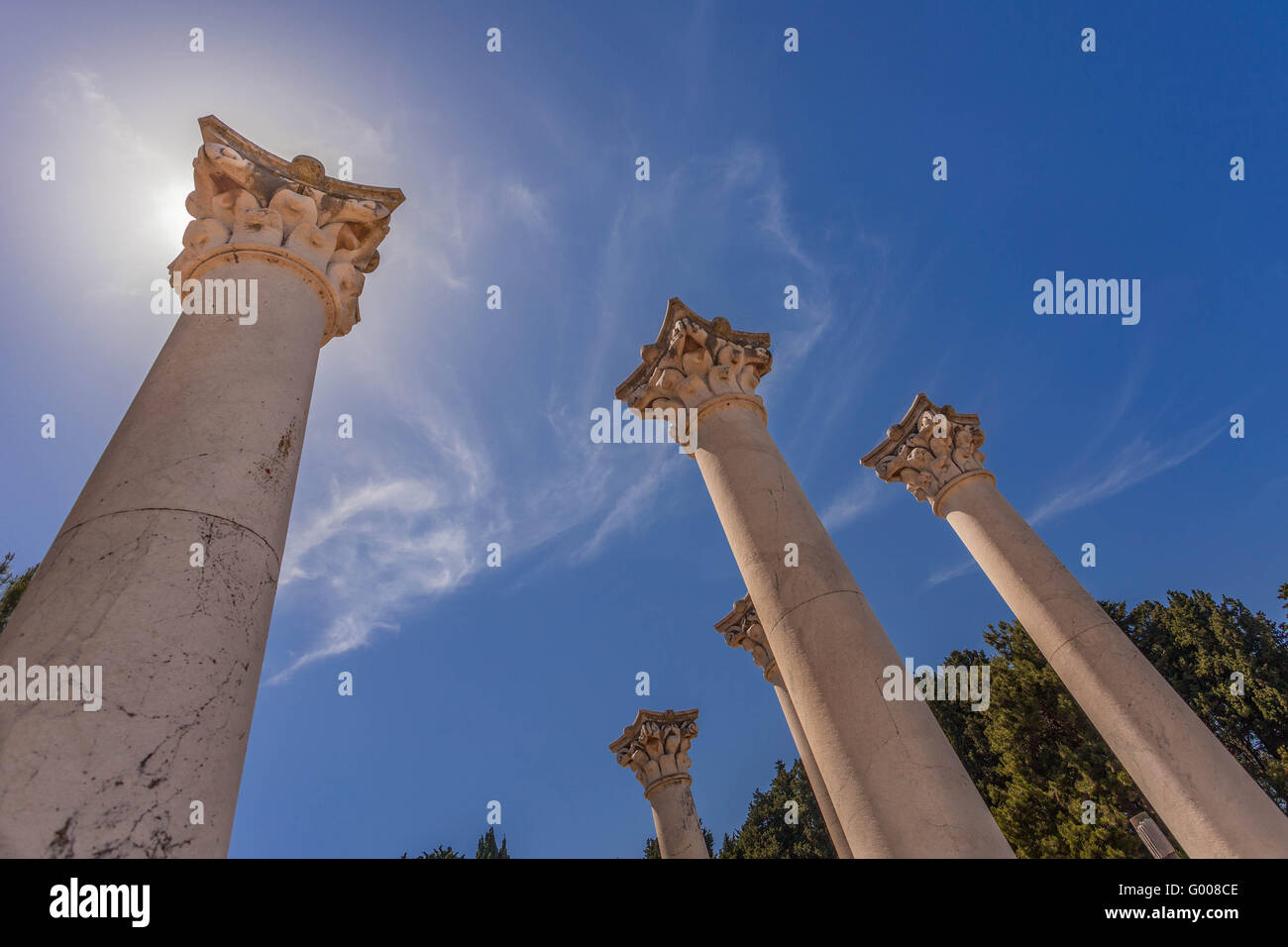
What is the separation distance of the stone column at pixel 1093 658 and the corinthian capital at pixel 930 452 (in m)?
0.04

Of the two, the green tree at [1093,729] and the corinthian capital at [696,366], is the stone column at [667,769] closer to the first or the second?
the corinthian capital at [696,366]

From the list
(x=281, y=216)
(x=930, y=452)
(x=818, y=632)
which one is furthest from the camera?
(x=930, y=452)

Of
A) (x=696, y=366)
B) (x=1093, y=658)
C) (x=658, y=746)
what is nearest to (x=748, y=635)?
(x=658, y=746)

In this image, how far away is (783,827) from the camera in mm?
90875

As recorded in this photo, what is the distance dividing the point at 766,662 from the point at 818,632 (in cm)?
2012

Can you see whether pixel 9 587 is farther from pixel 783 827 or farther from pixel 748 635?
pixel 783 827

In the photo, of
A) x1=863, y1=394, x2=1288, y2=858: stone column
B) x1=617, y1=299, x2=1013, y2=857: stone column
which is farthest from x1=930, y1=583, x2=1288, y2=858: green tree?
x1=617, y1=299, x2=1013, y2=857: stone column

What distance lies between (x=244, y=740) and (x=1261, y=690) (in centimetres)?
7765

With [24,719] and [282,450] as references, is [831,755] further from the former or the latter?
[24,719]

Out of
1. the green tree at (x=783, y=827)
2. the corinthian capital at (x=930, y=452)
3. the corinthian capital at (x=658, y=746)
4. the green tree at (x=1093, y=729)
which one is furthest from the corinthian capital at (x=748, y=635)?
the green tree at (x=783, y=827)

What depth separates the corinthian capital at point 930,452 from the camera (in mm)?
26641

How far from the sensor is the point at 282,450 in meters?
10.2

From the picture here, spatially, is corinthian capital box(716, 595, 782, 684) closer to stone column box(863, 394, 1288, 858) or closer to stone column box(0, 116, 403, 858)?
stone column box(863, 394, 1288, 858)
